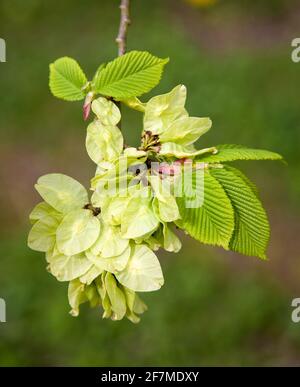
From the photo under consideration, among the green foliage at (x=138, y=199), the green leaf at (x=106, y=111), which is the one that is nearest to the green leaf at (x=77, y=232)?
the green foliage at (x=138, y=199)

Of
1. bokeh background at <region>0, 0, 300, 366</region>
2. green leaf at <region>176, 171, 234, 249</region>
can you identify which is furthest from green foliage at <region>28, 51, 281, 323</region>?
bokeh background at <region>0, 0, 300, 366</region>

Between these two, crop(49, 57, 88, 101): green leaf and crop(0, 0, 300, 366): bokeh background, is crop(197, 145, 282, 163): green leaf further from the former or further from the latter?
crop(0, 0, 300, 366): bokeh background

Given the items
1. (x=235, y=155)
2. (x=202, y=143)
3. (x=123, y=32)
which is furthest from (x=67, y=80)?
(x=202, y=143)

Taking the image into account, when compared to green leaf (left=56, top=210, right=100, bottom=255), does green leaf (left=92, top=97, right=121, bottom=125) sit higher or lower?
higher

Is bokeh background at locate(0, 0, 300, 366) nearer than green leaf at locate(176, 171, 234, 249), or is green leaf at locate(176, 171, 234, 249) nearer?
green leaf at locate(176, 171, 234, 249)

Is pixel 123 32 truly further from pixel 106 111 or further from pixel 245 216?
pixel 245 216

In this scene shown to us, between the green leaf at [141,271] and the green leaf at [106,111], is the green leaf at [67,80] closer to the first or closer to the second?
the green leaf at [106,111]
